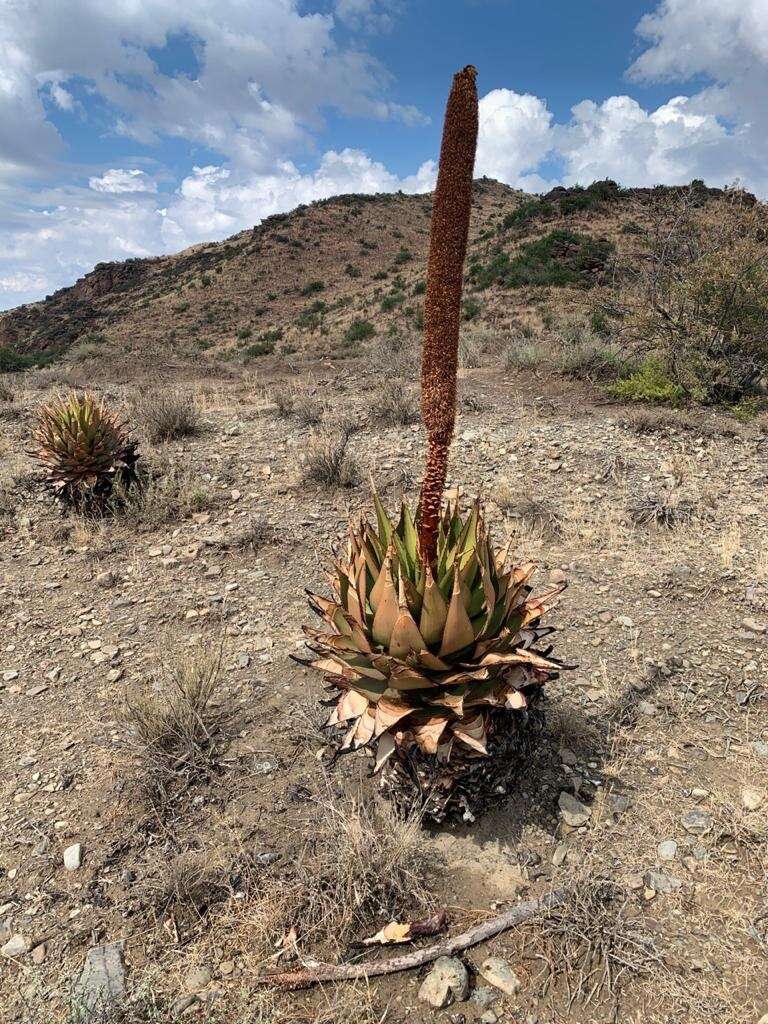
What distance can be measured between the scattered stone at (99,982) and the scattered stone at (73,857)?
18.2 inches

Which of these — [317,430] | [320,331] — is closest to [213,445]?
[317,430]

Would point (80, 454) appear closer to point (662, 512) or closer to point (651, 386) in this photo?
point (662, 512)

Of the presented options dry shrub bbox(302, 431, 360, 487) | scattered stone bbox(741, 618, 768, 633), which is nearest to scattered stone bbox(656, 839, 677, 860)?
scattered stone bbox(741, 618, 768, 633)

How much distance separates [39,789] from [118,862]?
2.55 ft

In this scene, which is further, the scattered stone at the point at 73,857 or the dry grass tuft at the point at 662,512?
the dry grass tuft at the point at 662,512

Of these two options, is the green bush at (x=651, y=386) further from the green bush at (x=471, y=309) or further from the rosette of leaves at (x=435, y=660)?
the green bush at (x=471, y=309)

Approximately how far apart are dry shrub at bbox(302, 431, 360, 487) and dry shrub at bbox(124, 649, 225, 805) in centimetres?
345

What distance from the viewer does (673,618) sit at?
4.48 m

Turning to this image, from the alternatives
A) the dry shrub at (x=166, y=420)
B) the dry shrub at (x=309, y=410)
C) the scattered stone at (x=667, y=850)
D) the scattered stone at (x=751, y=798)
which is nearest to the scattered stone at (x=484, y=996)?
the scattered stone at (x=667, y=850)

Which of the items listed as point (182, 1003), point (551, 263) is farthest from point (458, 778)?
point (551, 263)

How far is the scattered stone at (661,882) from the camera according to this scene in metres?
2.59

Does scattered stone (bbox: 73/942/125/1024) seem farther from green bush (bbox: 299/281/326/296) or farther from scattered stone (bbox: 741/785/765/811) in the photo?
green bush (bbox: 299/281/326/296)

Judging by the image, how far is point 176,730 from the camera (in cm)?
342

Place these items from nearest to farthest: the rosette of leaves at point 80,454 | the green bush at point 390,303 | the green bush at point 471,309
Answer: the rosette of leaves at point 80,454
the green bush at point 471,309
the green bush at point 390,303
